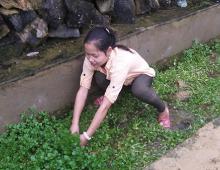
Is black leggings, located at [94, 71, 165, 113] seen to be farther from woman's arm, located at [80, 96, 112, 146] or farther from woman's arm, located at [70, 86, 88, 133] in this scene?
woman's arm, located at [80, 96, 112, 146]

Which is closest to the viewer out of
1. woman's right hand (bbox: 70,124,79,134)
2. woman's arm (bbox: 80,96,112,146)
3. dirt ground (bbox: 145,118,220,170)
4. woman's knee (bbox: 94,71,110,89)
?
dirt ground (bbox: 145,118,220,170)

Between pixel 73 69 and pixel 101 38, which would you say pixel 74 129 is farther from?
pixel 101 38

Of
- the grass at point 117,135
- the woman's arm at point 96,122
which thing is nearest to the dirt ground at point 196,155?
the grass at point 117,135

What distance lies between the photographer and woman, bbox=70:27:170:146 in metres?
3.74

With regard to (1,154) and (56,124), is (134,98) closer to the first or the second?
(56,124)

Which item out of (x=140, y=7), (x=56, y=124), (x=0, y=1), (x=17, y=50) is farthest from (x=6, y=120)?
(x=140, y=7)

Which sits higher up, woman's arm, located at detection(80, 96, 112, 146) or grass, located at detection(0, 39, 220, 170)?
woman's arm, located at detection(80, 96, 112, 146)

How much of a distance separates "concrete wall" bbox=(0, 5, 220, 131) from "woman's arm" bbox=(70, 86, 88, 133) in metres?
0.19

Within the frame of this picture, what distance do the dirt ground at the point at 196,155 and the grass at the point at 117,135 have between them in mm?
70

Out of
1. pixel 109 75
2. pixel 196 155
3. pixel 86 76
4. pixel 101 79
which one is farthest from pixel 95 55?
pixel 196 155

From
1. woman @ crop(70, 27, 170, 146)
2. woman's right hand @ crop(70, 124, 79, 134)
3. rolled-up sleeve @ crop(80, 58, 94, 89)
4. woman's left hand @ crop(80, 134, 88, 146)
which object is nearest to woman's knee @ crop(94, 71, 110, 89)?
woman @ crop(70, 27, 170, 146)

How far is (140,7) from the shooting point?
507 cm

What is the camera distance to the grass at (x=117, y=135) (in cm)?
353

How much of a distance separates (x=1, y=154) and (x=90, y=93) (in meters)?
1.16
